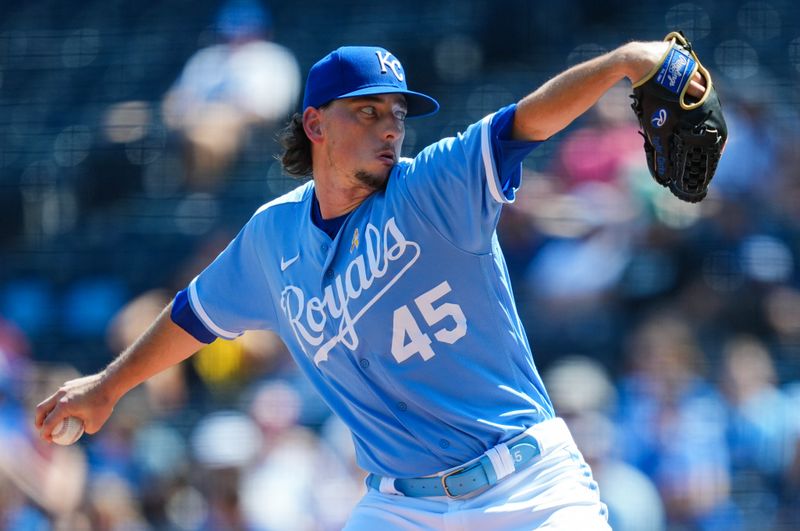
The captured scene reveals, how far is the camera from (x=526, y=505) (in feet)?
9.85

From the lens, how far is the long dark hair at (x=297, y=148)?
12.1ft

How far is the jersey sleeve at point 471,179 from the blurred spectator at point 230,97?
429 cm

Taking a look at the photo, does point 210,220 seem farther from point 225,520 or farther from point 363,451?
point 363,451

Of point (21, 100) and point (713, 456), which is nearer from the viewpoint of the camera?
point (713, 456)

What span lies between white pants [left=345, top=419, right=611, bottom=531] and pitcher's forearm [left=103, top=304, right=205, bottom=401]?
2.58 ft

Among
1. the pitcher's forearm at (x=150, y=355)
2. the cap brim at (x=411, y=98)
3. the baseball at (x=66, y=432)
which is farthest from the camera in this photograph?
the pitcher's forearm at (x=150, y=355)

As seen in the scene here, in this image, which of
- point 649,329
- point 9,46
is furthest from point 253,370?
point 9,46

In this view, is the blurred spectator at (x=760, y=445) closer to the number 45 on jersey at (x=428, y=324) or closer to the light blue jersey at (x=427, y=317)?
the light blue jersey at (x=427, y=317)

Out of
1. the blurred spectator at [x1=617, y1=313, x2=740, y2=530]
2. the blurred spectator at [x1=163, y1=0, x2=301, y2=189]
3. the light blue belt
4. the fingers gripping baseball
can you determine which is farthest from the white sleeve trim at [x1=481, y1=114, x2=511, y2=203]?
the blurred spectator at [x1=163, y1=0, x2=301, y2=189]

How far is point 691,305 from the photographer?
6.22 metres

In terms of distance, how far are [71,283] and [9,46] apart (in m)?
1.99

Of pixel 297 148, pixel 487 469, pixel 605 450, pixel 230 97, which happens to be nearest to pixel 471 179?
pixel 487 469

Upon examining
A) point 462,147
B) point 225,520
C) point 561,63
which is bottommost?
point 225,520

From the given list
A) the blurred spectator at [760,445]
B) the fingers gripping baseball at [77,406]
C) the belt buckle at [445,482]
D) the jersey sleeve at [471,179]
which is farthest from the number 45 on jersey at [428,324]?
the blurred spectator at [760,445]
